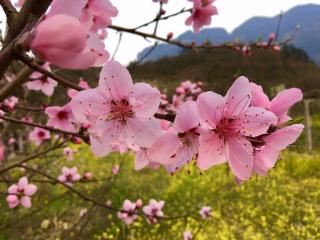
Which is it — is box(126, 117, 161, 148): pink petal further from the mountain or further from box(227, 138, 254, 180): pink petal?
the mountain

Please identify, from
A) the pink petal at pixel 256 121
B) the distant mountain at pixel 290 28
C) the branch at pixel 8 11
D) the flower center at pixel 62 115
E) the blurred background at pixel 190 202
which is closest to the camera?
the branch at pixel 8 11

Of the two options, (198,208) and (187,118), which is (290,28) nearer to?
(198,208)

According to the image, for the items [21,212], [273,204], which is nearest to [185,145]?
[273,204]

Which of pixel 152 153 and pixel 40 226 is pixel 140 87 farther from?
pixel 40 226

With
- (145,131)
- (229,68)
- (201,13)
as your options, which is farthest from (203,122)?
(229,68)

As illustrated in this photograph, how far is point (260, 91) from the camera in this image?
1.00 m

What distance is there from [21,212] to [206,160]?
19.2ft

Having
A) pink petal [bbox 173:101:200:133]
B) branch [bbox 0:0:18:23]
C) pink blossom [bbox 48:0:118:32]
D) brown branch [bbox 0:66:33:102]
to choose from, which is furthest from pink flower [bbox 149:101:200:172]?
brown branch [bbox 0:66:33:102]

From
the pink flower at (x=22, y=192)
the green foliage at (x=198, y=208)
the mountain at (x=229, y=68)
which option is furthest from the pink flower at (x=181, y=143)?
the mountain at (x=229, y=68)

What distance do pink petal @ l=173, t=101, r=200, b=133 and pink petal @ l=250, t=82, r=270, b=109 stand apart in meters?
0.13

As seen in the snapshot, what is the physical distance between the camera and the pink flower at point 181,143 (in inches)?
39.5

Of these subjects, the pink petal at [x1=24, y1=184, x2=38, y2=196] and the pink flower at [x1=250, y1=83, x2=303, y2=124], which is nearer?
the pink flower at [x1=250, y1=83, x2=303, y2=124]

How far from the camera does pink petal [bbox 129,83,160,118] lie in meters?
1.04

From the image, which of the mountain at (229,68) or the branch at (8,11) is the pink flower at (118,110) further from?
the mountain at (229,68)
